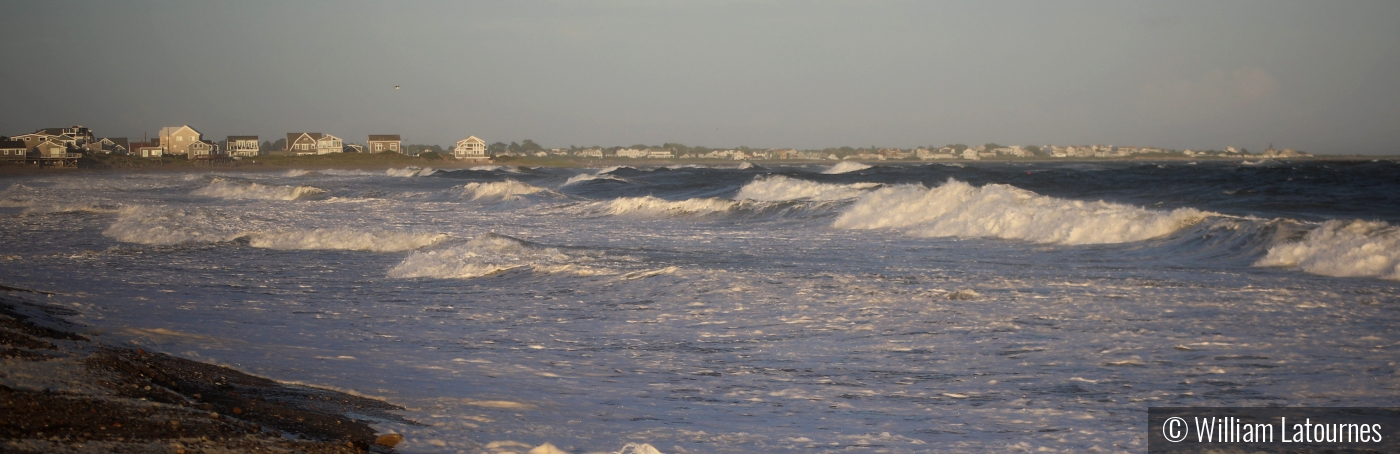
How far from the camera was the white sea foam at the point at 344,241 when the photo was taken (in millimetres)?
14447

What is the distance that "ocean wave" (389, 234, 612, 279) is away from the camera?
11.4m

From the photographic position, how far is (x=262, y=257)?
43.7 ft

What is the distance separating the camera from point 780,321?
796 centimetres

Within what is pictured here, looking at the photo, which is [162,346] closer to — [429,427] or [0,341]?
[0,341]

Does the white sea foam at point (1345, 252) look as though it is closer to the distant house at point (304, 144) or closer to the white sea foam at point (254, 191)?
the white sea foam at point (254, 191)

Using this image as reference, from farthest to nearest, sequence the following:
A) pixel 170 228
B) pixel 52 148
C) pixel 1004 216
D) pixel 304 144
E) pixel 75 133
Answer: pixel 304 144 < pixel 75 133 < pixel 52 148 < pixel 1004 216 < pixel 170 228

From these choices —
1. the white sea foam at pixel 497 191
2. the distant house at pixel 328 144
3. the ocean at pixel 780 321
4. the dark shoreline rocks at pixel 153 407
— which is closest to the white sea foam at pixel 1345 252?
the ocean at pixel 780 321

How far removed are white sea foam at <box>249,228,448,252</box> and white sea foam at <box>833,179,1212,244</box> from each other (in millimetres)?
8844

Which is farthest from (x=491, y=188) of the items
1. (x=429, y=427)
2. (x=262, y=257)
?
(x=429, y=427)

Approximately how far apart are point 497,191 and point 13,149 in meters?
73.5

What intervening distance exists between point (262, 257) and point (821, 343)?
9621mm

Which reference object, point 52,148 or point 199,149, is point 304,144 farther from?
point 52,148

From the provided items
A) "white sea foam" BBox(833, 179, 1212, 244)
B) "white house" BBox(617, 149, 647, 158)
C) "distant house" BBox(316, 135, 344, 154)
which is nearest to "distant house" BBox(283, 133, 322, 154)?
"distant house" BBox(316, 135, 344, 154)

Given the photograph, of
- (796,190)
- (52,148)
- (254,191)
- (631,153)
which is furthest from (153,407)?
(631,153)
